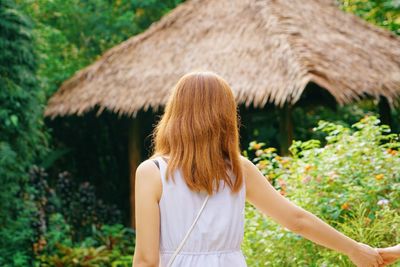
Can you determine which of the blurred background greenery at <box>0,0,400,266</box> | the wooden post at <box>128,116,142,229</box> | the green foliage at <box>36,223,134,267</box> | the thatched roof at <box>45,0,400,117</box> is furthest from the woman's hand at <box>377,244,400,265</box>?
the wooden post at <box>128,116,142,229</box>

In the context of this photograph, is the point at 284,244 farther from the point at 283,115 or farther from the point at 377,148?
the point at 283,115

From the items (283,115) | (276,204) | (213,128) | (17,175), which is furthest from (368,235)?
Result: (283,115)

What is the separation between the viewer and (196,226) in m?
2.67

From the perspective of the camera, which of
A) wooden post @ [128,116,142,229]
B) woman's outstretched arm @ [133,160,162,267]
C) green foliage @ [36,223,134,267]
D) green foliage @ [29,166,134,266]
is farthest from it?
wooden post @ [128,116,142,229]

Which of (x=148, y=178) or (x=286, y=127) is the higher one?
(x=148, y=178)

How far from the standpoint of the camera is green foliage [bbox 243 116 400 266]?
4.93 metres

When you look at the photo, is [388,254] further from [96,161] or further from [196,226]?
[96,161]

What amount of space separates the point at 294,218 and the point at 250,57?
701 cm

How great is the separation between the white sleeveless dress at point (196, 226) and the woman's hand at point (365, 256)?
0.67 metres

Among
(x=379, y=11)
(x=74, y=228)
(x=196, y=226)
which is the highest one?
(x=196, y=226)

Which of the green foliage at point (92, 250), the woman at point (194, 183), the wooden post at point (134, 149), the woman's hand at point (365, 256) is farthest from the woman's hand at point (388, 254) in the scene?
the wooden post at point (134, 149)

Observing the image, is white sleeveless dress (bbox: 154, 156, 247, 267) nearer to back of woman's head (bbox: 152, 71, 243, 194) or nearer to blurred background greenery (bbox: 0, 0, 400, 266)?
back of woman's head (bbox: 152, 71, 243, 194)

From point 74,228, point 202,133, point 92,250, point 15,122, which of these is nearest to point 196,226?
point 202,133

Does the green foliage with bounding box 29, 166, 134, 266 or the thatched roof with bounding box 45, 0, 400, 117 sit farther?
the thatched roof with bounding box 45, 0, 400, 117
